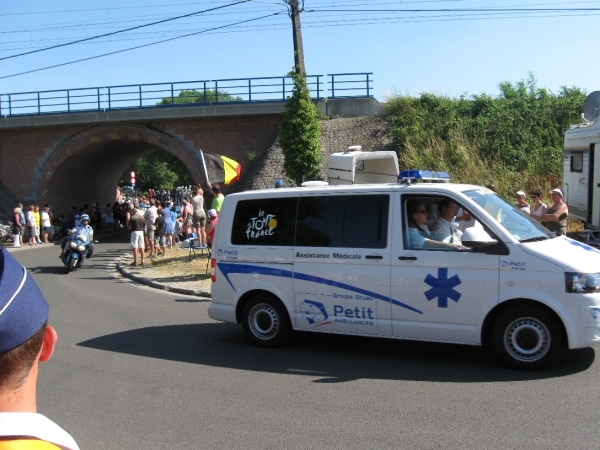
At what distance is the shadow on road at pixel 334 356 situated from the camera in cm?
687

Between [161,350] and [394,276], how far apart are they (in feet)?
10.8

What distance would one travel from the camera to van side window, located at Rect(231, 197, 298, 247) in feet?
27.0

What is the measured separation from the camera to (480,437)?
5.04 metres

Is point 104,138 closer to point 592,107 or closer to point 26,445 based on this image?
point 592,107

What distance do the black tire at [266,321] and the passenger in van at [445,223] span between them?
2207 millimetres

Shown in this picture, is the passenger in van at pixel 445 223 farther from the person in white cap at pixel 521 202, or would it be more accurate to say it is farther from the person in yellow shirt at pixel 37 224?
the person in yellow shirt at pixel 37 224

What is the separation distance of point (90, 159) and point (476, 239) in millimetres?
32743

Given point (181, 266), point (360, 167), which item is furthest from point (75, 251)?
point (360, 167)

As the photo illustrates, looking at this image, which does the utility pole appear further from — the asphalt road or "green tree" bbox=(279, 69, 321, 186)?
the asphalt road

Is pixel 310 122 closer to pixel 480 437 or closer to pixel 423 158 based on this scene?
pixel 423 158

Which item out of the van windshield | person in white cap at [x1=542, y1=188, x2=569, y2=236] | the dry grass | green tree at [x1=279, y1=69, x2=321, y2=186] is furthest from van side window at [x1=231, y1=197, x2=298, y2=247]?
green tree at [x1=279, y1=69, x2=321, y2=186]

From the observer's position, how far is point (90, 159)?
119 feet

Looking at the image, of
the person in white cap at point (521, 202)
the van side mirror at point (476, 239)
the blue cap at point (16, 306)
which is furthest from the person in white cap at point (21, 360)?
the person in white cap at point (521, 202)

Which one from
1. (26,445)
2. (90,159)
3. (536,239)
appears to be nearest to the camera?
(26,445)
